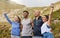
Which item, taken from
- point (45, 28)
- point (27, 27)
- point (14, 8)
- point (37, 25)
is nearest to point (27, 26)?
point (27, 27)

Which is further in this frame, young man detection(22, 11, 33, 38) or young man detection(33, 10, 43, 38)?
young man detection(22, 11, 33, 38)

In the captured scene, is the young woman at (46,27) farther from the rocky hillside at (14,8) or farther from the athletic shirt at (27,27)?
the rocky hillside at (14,8)

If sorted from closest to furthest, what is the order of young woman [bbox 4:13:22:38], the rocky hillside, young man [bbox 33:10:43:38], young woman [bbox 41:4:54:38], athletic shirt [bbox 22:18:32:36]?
young woman [bbox 41:4:54:38] → young man [bbox 33:10:43:38] → athletic shirt [bbox 22:18:32:36] → young woman [bbox 4:13:22:38] → the rocky hillside

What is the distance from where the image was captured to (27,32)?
18.7ft

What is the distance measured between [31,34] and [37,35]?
0.25 m

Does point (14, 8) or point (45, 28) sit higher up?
point (14, 8)

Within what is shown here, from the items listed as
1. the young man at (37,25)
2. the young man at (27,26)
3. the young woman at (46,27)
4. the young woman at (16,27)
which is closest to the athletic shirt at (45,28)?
the young woman at (46,27)

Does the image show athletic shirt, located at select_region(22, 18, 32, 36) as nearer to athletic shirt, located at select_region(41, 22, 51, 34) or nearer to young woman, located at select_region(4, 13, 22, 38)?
young woman, located at select_region(4, 13, 22, 38)

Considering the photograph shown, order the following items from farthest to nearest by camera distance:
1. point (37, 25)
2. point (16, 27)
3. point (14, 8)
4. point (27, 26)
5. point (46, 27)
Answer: point (14, 8) → point (16, 27) → point (27, 26) → point (37, 25) → point (46, 27)

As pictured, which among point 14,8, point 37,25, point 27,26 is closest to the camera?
point 37,25

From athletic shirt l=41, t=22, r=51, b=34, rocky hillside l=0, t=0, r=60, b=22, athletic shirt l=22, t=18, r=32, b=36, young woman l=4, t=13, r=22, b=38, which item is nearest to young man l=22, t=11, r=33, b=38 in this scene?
athletic shirt l=22, t=18, r=32, b=36

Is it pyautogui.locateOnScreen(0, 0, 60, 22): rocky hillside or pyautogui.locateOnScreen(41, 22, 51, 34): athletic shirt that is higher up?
pyautogui.locateOnScreen(0, 0, 60, 22): rocky hillside

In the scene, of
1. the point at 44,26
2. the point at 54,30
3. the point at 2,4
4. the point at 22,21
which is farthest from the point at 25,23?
the point at 2,4

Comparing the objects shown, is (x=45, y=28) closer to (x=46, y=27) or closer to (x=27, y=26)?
(x=46, y=27)
